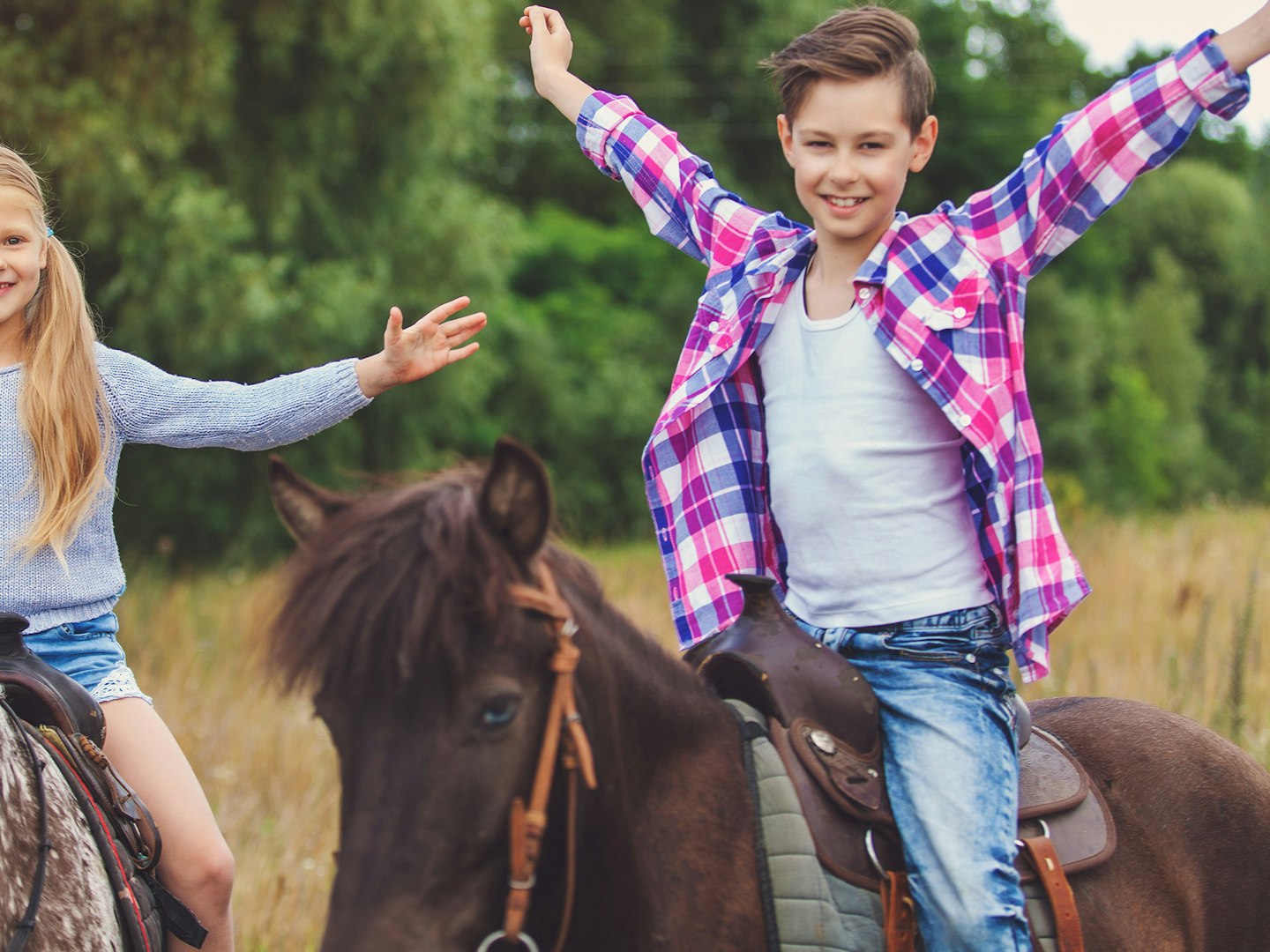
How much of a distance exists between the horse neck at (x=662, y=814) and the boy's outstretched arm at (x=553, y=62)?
166 cm

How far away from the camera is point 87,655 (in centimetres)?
296

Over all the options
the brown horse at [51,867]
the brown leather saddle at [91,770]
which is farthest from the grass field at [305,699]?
the brown horse at [51,867]

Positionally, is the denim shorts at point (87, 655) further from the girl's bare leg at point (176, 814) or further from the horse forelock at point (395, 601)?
the horse forelock at point (395, 601)

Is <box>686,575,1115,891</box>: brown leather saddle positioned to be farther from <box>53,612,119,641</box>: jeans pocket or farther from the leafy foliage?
<box>53,612,119,641</box>: jeans pocket

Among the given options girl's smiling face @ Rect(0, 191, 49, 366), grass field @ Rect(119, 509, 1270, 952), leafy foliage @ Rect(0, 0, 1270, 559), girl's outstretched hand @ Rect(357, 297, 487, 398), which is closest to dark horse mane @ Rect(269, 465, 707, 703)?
leafy foliage @ Rect(0, 0, 1270, 559)

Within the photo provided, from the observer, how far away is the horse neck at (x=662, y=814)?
1.97m

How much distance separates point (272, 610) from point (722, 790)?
85 centimetres

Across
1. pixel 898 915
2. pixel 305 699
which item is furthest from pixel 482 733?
pixel 305 699

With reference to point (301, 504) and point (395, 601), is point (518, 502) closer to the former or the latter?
point (395, 601)

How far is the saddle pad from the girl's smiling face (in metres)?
2.01

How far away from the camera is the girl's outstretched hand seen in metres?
2.93

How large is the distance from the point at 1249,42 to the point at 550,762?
6.42 feet

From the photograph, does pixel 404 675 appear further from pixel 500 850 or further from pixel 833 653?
pixel 833 653

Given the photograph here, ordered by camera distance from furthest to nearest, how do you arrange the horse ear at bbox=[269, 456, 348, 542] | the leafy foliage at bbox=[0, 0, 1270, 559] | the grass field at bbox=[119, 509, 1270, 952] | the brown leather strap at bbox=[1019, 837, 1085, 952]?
1. the leafy foliage at bbox=[0, 0, 1270, 559]
2. the grass field at bbox=[119, 509, 1270, 952]
3. the brown leather strap at bbox=[1019, 837, 1085, 952]
4. the horse ear at bbox=[269, 456, 348, 542]
